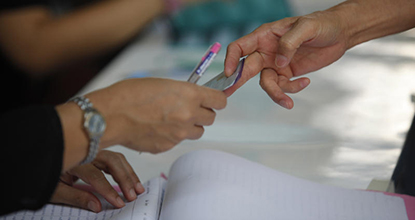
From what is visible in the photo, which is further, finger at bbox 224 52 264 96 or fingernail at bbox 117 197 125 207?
finger at bbox 224 52 264 96

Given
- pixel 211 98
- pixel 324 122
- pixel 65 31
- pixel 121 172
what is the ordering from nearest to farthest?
pixel 211 98 → pixel 121 172 → pixel 324 122 → pixel 65 31

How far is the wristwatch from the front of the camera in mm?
473

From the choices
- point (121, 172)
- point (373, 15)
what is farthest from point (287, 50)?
point (121, 172)

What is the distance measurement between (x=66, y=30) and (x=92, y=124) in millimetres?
841

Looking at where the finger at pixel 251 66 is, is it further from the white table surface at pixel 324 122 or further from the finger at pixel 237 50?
the white table surface at pixel 324 122

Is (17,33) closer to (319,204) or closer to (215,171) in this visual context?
(215,171)

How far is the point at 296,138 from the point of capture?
0.89m

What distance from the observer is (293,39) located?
2.38ft

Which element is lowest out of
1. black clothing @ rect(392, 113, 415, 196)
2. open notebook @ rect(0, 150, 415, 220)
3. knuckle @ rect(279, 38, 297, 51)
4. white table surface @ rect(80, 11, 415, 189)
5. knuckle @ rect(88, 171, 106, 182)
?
white table surface @ rect(80, 11, 415, 189)

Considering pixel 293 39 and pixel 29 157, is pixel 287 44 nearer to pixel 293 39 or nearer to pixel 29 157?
pixel 293 39

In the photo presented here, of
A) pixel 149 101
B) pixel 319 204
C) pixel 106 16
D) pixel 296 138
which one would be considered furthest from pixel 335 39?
pixel 106 16

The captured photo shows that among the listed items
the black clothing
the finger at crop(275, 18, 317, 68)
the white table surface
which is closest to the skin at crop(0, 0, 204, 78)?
the white table surface

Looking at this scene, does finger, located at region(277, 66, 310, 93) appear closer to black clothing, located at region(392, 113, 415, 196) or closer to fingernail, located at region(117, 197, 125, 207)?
black clothing, located at region(392, 113, 415, 196)

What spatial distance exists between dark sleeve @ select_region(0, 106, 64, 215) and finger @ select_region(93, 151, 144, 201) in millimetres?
185
